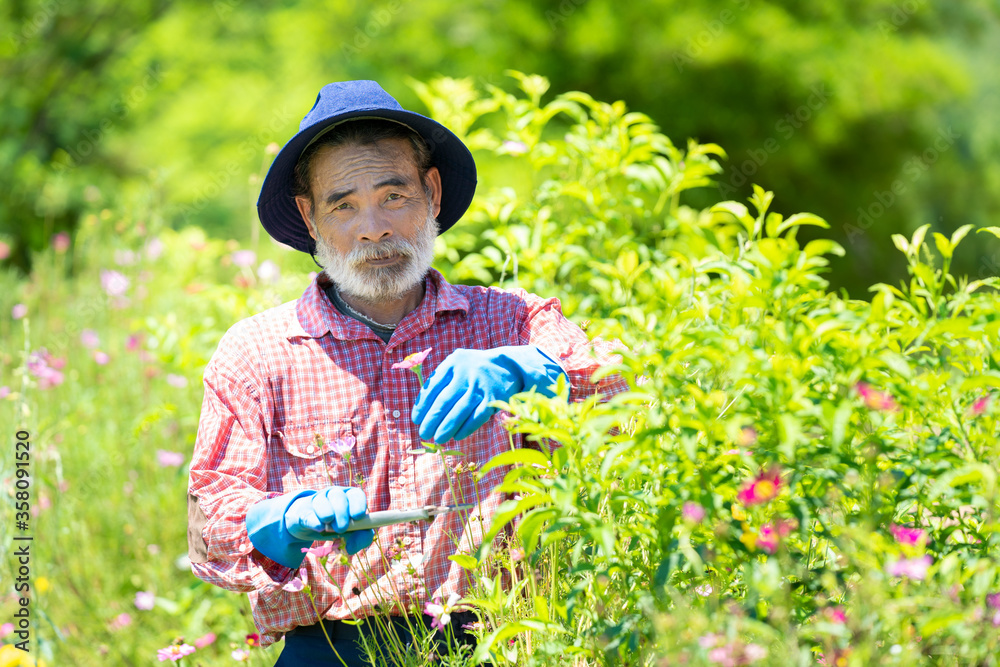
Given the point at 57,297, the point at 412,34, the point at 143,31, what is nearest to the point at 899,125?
the point at 412,34

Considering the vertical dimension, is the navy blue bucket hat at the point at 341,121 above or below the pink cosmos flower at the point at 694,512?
above

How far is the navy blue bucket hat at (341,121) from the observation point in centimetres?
194

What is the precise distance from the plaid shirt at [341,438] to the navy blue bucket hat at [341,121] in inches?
11.2

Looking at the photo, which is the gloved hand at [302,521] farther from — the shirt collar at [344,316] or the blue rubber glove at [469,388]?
the shirt collar at [344,316]

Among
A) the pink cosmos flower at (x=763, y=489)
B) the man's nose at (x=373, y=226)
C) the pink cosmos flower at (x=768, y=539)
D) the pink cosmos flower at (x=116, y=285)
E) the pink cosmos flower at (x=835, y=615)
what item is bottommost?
Result: the pink cosmos flower at (x=835, y=615)

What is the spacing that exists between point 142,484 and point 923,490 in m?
2.72

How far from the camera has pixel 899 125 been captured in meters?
7.64

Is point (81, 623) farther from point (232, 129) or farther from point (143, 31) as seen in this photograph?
point (143, 31)

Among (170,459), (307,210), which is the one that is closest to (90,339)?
(170,459)

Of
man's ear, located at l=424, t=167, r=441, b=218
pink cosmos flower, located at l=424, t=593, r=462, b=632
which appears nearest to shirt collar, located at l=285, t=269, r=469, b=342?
man's ear, located at l=424, t=167, r=441, b=218

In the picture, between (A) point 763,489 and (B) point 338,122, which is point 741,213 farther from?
(B) point 338,122

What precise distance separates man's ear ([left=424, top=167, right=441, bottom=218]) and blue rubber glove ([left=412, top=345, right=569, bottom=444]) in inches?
26.3

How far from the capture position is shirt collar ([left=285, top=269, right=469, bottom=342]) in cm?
198

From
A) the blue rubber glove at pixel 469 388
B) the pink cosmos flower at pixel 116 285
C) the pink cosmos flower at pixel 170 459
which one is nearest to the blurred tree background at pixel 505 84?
the pink cosmos flower at pixel 116 285
